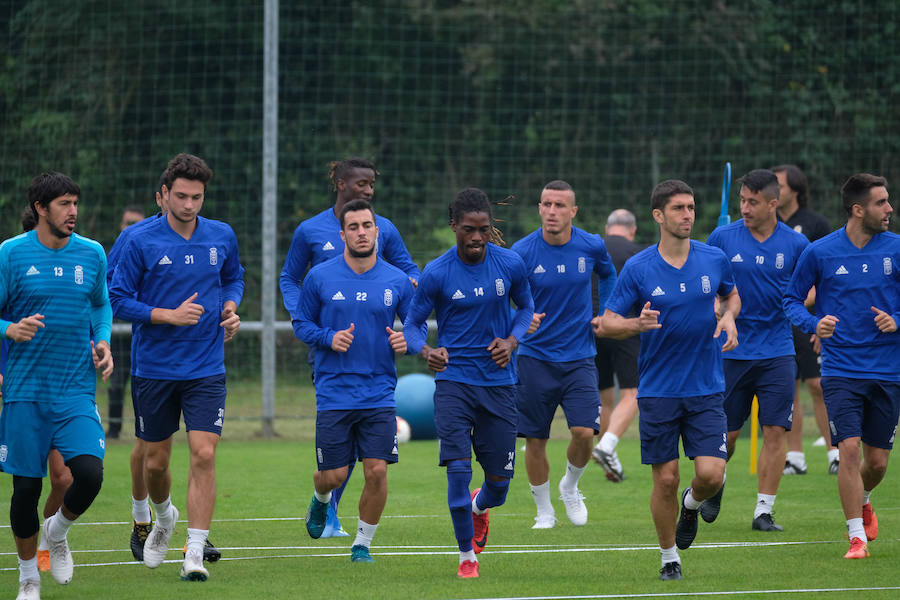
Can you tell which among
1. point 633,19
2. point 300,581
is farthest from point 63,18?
point 300,581

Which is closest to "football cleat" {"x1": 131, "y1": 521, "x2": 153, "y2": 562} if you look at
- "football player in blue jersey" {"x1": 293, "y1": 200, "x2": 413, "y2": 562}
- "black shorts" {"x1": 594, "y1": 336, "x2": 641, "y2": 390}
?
"football player in blue jersey" {"x1": 293, "y1": 200, "x2": 413, "y2": 562}

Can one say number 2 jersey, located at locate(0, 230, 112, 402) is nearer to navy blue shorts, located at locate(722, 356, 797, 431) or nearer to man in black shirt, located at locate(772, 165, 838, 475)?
navy blue shorts, located at locate(722, 356, 797, 431)

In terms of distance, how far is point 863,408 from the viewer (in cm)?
848

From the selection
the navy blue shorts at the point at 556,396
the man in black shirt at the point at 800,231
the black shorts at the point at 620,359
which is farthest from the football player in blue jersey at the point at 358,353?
the man in black shirt at the point at 800,231

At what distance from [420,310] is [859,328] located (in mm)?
2709

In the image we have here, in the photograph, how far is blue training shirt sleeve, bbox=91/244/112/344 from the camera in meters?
7.37

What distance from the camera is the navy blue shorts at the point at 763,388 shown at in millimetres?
9492

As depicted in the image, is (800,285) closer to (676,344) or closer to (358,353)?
(676,344)

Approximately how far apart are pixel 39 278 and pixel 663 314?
3.37m

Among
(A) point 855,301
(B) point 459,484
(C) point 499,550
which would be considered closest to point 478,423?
(B) point 459,484

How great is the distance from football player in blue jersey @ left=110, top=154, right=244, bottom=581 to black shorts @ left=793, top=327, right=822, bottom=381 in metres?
→ 6.28

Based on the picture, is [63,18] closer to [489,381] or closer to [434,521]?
[434,521]

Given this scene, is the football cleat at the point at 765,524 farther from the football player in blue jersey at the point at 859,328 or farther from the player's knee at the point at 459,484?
the player's knee at the point at 459,484

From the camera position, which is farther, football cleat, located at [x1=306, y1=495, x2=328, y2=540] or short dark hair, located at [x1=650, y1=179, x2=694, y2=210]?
football cleat, located at [x1=306, y1=495, x2=328, y2=540]
